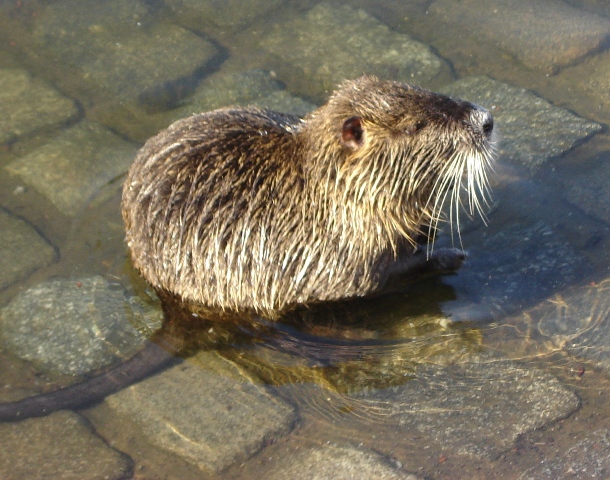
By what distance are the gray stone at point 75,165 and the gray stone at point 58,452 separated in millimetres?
1289

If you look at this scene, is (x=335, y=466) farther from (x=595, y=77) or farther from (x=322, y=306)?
(x=595, y=77)

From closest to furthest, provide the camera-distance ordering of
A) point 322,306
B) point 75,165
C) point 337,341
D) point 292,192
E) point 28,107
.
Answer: point 292,192 < point 337,341 < point 322,306 < point 75,165 < point 28,107

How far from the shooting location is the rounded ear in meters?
3.17

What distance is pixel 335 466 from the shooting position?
9.45ft

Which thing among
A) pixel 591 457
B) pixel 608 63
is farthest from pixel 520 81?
pixel 591 457

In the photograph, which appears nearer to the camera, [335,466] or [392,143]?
[335,466]

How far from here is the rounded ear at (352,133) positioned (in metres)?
3.17

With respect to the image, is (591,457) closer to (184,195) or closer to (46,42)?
(184,195)

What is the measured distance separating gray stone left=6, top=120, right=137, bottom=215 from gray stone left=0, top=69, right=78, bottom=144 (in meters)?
0.17

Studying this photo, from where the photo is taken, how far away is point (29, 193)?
4230mm

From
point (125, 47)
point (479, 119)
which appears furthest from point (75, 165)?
point (479, 119)

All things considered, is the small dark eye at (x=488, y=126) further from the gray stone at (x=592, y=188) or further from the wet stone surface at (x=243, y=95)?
the wet stone surface at (x=243, y=95)

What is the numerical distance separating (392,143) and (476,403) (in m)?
1.04

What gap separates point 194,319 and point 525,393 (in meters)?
1.40
